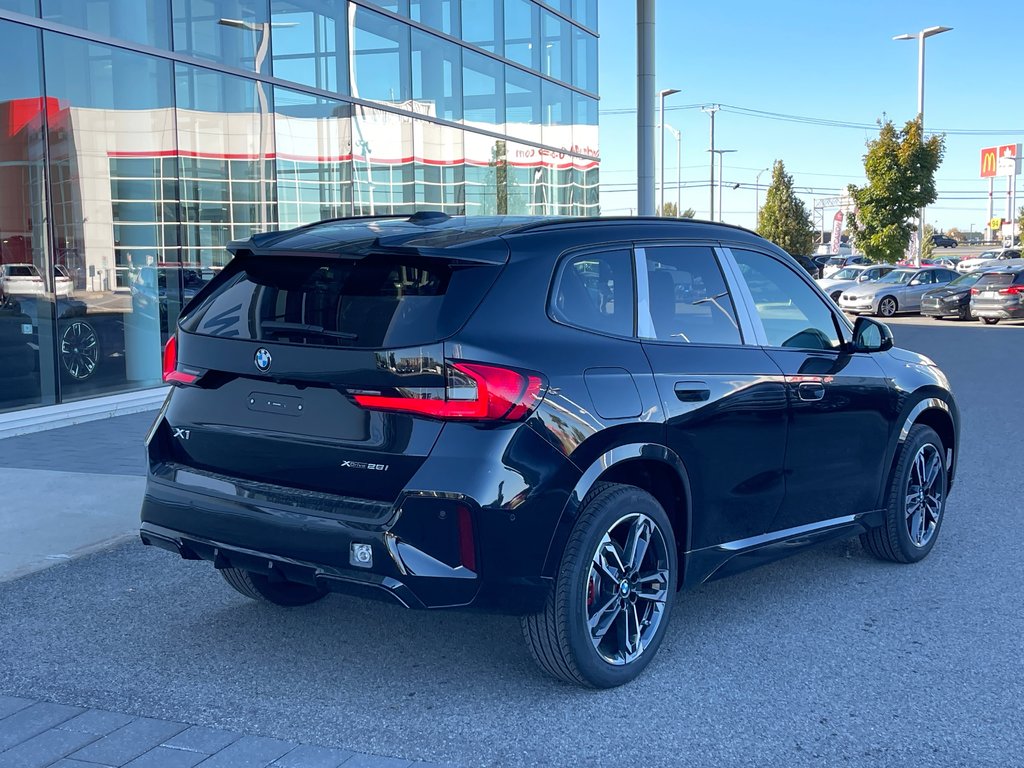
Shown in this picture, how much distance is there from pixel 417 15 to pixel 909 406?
13.4m

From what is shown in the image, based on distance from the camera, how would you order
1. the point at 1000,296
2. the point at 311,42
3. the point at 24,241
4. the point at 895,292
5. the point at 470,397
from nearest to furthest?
the point at 470,397 → the point at 24,241 → the point at 311,42 → the point at 1000,296 → the point at 895,292

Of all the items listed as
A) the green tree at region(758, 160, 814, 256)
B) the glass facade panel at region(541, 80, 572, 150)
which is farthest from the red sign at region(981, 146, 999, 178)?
the glass facade panel at region(541, 80, 572, 150)

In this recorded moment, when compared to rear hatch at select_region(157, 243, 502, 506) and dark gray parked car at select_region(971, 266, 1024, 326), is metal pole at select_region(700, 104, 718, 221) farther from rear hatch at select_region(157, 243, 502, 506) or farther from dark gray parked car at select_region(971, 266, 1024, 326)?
rear hatch at select_region(157, 243, 502, 506)


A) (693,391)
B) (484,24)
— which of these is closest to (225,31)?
(484,24)

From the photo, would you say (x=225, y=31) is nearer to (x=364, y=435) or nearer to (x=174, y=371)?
(x=174, y=371)

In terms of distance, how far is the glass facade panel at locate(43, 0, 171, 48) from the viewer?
11.5 meters

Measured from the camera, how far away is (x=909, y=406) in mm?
5789

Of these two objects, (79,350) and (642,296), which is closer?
(642,296)

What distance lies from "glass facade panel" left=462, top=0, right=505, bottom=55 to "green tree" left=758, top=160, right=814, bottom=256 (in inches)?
1881

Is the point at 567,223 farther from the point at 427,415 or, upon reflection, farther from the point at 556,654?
the point at 556,654

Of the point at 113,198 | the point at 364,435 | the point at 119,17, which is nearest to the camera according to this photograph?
the point at 364,435

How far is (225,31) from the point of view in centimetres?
1348

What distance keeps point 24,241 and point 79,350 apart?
1.31 metres

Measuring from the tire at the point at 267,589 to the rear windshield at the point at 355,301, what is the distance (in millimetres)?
1253
